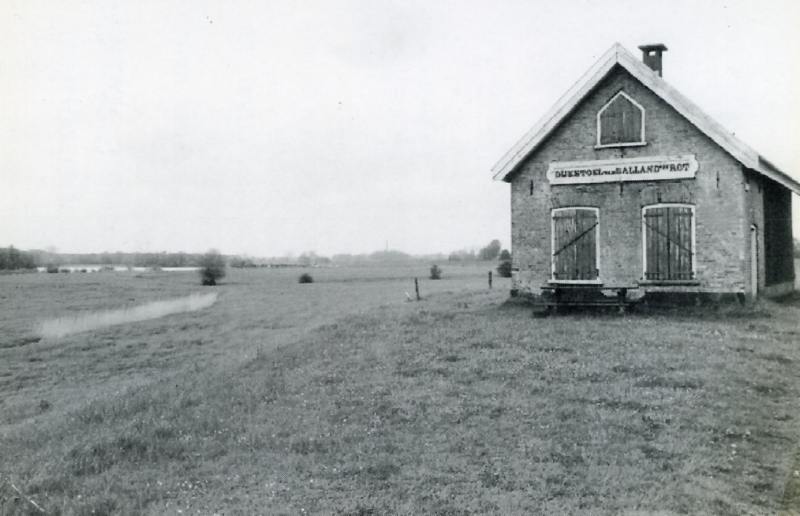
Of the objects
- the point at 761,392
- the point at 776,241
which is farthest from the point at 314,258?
the point at 761,392

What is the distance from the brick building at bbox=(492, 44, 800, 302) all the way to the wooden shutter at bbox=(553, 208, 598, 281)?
0.03 m

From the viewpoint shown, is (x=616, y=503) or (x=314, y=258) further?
(x=314, y=258)

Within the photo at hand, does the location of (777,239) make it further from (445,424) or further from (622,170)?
(445,424)

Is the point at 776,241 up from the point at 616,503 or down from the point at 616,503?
up

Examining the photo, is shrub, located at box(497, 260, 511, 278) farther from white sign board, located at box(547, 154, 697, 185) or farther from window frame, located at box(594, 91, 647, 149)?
window frame, located at box(594, 91, 647, 149)

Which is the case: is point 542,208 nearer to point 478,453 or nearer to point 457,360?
point 457,360

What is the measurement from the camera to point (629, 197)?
17422mm

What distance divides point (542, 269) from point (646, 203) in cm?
347

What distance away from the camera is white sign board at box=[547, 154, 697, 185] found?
16.8m

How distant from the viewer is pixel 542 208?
18.5m

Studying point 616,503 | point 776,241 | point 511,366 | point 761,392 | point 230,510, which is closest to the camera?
point 616,503

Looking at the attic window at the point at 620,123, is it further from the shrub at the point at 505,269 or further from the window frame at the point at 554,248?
the shrub at the point at 505,269

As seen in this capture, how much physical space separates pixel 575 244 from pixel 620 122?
3.70m

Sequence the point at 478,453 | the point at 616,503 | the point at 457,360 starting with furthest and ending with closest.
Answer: the point at 457,360 → the point at 478,453 → the point at 616,503
